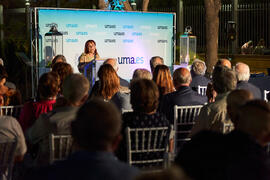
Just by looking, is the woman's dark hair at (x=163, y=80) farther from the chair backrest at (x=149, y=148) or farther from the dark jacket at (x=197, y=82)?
the chair backrest at (x=149, y=148)

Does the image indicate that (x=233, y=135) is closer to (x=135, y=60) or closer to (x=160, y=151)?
(x=160, y=151)

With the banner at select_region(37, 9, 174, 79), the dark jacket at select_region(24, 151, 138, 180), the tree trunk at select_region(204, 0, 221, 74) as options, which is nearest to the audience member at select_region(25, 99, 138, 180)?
the dark jacket at select_region(24, 151, 138, 180)

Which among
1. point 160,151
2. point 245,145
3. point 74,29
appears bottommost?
point 160,151

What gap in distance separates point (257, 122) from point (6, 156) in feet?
5.62

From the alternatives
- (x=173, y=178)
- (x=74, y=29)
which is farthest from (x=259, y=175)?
(x=74, y=29)

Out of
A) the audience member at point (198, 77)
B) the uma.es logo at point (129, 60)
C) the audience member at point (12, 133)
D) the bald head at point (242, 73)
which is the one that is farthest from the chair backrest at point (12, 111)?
the uma.es logo at point (129, 60)

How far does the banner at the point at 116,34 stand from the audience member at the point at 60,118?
605 centimetres

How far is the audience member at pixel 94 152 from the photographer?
6.88ft

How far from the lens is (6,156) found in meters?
3.50

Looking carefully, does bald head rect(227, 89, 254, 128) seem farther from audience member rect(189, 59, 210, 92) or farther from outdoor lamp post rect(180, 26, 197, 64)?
outdoor lamp post rect(180, 26, 197, 64)

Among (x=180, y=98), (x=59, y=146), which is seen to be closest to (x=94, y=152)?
(x=59, y=146)

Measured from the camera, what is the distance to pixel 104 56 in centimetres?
1079

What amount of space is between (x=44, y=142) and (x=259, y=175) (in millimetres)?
2087

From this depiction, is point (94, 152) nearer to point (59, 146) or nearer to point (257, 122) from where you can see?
point (257, 122)
